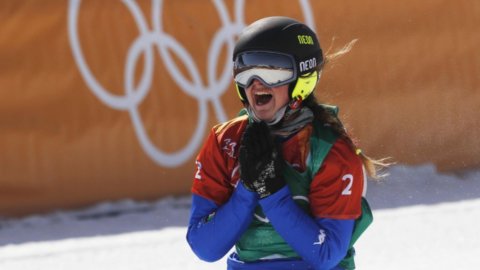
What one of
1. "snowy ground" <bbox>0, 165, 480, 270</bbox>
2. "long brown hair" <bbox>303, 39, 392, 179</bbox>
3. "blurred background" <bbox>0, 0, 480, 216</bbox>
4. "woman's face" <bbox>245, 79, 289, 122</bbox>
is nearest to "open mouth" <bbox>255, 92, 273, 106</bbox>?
"woman's face" <bbox>245, 79, 289, 122</bbox>

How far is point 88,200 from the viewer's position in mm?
6910

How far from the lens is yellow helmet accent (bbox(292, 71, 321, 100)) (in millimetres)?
2975

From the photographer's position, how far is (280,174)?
9.35 feet

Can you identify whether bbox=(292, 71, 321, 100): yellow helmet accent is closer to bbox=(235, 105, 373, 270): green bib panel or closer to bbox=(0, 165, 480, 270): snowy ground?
bbox=(235, 105, 373, 270): green bib panel

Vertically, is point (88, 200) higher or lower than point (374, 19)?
lower

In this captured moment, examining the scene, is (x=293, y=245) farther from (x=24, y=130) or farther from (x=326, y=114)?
(x=24, y=130)

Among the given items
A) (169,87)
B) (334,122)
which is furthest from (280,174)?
(169,87)

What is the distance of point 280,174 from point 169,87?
171 inches

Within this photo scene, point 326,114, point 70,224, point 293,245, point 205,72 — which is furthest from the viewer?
point 205,72

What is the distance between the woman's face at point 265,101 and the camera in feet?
9.66

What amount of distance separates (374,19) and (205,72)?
131 cm

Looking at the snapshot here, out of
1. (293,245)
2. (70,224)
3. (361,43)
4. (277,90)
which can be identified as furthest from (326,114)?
(361,43)

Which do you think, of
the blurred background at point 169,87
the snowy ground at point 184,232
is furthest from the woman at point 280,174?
the blurred background at point 169,87

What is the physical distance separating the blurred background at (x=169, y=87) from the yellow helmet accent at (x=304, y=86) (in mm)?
4086
